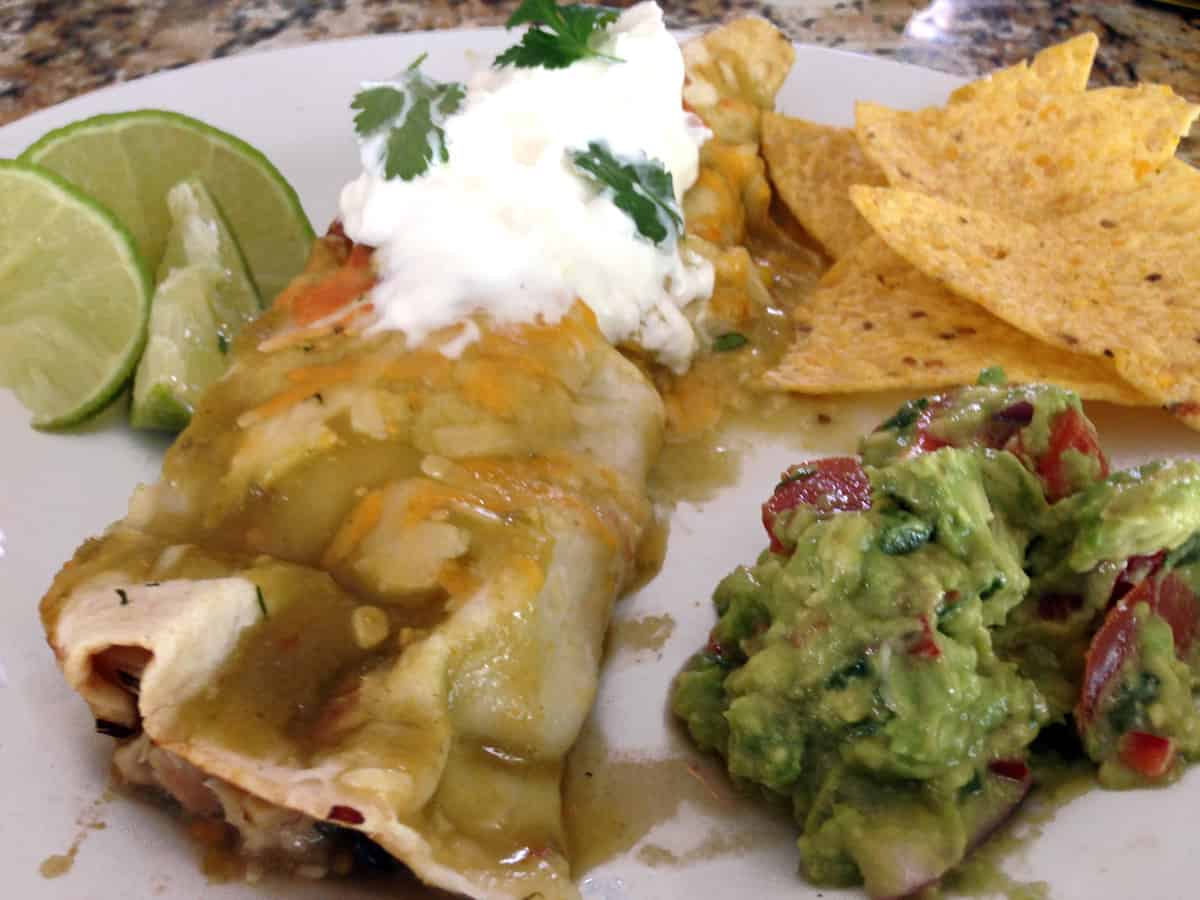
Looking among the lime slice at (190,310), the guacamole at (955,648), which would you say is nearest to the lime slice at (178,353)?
the lime slice at (190,310)

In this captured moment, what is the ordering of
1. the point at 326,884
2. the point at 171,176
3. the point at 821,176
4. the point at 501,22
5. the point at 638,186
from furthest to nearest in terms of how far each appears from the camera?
the point at 501,22
the point at 821,176
the point at 171,176
the point at 638,186
the point at 326,884

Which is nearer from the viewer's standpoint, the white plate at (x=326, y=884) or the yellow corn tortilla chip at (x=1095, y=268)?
the white plate at (x=326, y=884)

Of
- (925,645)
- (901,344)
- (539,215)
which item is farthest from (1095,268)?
(925,645)

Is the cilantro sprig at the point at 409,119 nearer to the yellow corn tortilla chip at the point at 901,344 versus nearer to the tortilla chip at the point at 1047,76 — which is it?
the yellow corn tortilla chip at the point at 901,344

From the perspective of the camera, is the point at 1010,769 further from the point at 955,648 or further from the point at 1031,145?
the point at 1031,145

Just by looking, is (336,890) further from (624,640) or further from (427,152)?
(427,152)

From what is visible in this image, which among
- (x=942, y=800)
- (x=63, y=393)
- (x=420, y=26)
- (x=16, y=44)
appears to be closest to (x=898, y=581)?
(x=942, y=800)

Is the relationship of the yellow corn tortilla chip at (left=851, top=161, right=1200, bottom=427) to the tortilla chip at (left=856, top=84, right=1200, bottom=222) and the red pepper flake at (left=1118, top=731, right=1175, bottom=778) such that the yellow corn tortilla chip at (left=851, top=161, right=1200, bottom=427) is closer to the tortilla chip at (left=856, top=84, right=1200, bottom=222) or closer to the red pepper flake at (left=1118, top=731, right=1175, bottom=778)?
the tortilla chip at (left=856, top=84, right=1200, bottom=222)
